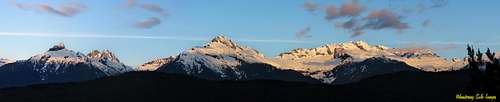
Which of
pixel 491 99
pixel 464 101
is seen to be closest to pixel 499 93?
pixel 491 99

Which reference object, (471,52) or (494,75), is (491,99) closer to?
(494,75)

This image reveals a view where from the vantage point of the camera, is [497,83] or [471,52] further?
[471,52]

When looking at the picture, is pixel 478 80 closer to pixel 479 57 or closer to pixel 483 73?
pixel 483 73

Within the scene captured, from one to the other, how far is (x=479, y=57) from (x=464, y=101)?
123 inches

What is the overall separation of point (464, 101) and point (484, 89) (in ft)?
16.8

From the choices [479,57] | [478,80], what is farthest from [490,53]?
[478,80]

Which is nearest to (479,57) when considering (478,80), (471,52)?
(471,52)

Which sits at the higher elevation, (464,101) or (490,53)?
(490,53)

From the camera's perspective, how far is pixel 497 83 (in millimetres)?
47906

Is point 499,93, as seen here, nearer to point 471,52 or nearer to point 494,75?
point 494,75

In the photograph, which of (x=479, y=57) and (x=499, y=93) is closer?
(x=499, y=93)

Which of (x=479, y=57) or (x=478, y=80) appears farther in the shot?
(x=479, y=57)

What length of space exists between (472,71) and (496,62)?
5.14 ft

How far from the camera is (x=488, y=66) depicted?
4978cm
